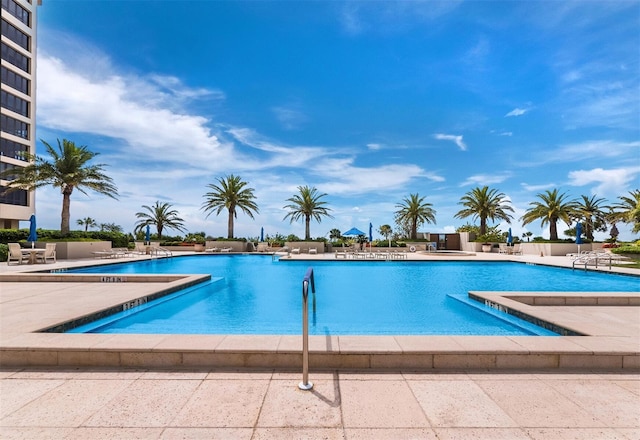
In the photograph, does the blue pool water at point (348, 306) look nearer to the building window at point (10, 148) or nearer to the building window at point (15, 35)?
the building window at point (10, 148)

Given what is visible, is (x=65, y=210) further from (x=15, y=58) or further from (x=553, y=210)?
(x=553, y=210)

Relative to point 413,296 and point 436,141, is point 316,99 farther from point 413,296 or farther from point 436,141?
point 413,296

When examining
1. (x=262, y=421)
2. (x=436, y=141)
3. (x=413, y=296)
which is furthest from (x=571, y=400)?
(x=436, y=141)

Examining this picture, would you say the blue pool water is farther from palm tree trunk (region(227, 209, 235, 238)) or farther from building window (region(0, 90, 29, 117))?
building window (region(0, 90, 29, 117))

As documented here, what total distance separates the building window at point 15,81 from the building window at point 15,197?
35.0 feet

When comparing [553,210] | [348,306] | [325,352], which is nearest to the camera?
[325,352]

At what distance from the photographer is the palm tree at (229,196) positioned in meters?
32.2

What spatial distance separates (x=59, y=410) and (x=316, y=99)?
85.9 ft

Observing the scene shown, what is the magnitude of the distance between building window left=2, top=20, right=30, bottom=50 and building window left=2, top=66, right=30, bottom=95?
3354mm

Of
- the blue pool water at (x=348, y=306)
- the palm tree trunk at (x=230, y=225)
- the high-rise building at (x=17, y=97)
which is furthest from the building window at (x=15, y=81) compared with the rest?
the blue pool water at (x=348, y=306)

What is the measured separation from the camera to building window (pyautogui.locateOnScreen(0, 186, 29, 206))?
32.0 m

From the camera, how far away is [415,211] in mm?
36469

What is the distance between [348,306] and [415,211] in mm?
29846

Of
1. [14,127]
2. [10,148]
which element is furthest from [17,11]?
[10,148]
